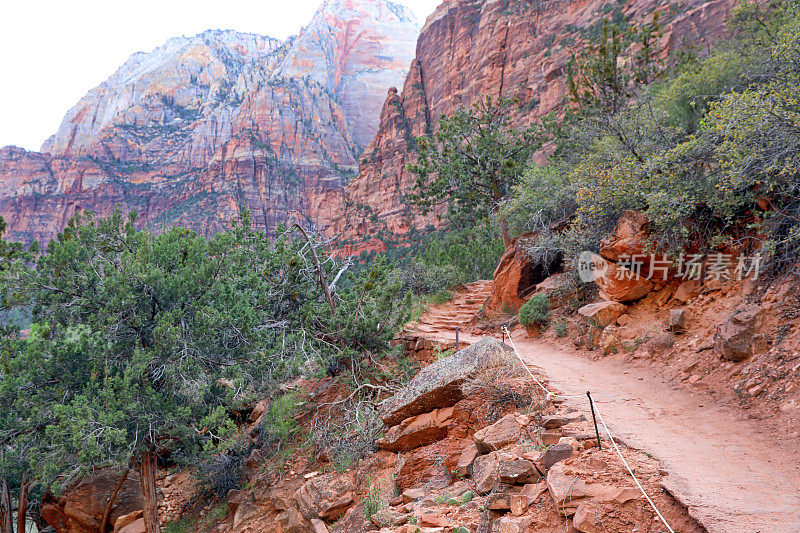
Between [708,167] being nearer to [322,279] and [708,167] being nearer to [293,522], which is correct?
[322,279]

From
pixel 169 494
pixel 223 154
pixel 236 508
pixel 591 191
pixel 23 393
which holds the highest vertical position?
pixel 223 154

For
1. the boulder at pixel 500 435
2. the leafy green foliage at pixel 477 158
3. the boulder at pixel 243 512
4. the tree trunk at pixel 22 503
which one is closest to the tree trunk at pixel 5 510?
the tree trunk at pixel 22 503

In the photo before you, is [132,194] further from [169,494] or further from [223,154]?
[169,494]

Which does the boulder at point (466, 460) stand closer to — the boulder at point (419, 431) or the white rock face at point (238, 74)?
the boulder at point (419, 431)

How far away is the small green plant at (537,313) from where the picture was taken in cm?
1056

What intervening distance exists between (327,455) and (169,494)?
6.20 m

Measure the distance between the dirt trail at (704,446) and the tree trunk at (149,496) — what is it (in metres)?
8.44

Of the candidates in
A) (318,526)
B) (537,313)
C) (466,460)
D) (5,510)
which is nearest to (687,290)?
(537,313)

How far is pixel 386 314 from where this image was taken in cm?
819

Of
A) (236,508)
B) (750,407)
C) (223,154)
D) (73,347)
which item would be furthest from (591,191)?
(223,154)

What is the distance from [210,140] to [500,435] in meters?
112

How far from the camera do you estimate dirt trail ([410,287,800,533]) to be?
2.79 m

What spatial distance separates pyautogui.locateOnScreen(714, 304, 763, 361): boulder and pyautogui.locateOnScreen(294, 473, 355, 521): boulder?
18.5 ft

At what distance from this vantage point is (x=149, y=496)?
852cm
